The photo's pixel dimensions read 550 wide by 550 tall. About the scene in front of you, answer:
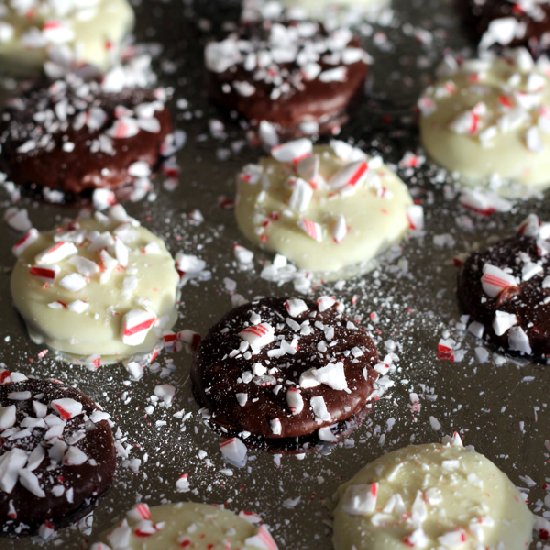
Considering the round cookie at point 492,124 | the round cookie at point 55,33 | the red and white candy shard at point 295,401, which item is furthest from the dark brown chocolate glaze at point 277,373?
the round cookie at point 55,33

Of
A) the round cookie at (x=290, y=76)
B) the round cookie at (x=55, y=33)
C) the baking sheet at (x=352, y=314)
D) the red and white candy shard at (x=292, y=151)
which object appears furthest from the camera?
the round cookie at (x=55, y=33)

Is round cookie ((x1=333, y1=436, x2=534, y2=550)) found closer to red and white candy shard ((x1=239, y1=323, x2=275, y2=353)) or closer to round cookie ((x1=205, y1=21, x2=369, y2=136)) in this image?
red and white candy shard ((x1=239, y1=323, x2=275, y2=353))

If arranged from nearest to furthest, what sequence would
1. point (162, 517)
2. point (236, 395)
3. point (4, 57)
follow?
point (162, 517), point (236, 395), point (4, 57)

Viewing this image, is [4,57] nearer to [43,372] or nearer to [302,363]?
[43,372]

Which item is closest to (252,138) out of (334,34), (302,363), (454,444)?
(334,34)

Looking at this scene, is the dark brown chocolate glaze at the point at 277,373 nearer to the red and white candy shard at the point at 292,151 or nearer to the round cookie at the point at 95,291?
the round cookie at the point at 95,291
